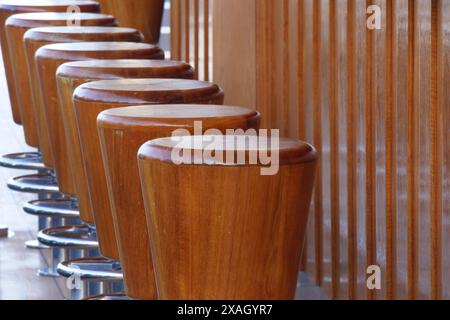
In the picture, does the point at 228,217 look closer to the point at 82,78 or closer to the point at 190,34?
the point at 82,78

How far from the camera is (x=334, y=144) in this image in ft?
9.00

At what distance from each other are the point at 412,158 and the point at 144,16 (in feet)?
7.53

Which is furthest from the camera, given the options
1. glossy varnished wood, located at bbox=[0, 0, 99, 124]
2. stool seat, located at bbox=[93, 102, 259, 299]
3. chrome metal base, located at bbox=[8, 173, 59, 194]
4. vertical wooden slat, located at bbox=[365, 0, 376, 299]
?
glossy varnished wood, located at bbox=[0, 0, 99, 124]

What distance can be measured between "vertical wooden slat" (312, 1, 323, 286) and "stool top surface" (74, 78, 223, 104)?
→ 0.50 meters

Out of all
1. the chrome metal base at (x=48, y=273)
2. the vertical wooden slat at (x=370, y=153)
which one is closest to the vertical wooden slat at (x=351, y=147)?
the vertical wooden slat at (x=370, y=153)

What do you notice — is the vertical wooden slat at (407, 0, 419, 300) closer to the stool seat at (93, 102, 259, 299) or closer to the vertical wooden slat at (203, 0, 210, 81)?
the stool seat at (93, 102, 259, 299)

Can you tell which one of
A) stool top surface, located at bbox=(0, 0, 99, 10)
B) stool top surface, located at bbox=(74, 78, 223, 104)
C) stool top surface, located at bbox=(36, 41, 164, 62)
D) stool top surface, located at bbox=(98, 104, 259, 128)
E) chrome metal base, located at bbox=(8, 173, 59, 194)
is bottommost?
chrome metal base, located at bbox=(8, 173, 59, 194)

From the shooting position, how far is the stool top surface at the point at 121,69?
2.54m

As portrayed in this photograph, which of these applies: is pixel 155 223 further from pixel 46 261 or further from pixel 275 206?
pixel 46 261

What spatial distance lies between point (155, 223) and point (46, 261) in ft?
7.24

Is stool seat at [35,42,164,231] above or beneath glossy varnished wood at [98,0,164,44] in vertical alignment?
beneath

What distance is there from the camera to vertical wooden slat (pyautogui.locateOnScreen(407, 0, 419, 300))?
2.20 m

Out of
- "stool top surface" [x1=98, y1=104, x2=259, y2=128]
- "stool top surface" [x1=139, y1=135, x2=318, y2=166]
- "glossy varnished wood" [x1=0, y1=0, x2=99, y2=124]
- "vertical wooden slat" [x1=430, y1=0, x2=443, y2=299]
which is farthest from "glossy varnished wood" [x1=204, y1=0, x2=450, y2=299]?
"glossy varnished wood" [x1=0, y1=0, x2=99, y2=124]

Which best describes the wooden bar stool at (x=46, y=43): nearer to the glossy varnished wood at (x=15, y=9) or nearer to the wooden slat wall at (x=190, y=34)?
the glossy varnished wood at (x=15, y=9)
